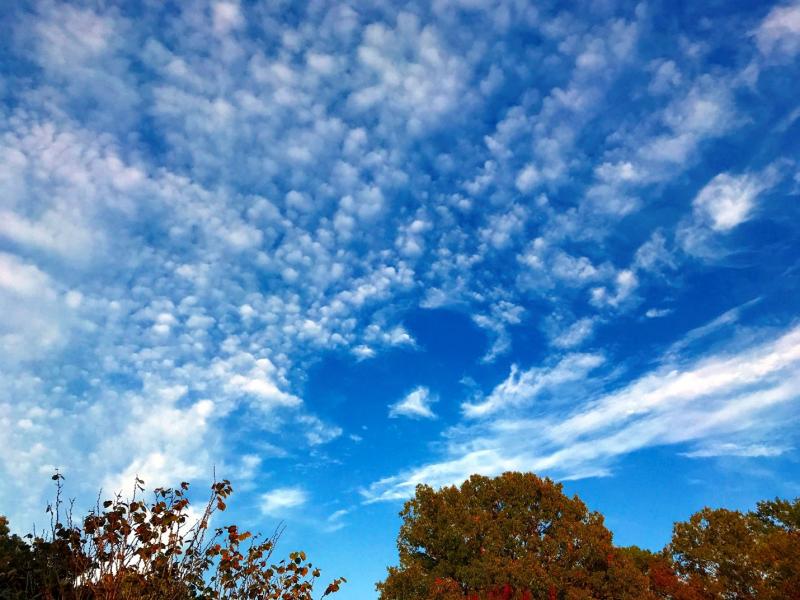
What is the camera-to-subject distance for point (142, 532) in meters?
7.30

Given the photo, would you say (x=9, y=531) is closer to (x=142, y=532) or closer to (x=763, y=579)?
(x=142, y=532)

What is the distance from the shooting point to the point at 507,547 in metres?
26.7

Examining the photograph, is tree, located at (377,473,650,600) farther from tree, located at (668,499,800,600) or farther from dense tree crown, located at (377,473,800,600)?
tree, located at (668,499,800,600)

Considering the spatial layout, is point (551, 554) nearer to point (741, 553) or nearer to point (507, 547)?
point (507, 547)

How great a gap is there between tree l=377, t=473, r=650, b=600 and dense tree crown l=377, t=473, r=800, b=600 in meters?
0.05

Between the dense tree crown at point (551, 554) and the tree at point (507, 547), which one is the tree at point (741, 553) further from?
the tree at point (507, 547)

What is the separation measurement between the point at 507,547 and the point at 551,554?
6.59ft

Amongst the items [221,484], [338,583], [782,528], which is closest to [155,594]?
[221,484]

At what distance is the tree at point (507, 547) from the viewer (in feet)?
81.1

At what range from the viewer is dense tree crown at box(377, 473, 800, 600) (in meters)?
25.0

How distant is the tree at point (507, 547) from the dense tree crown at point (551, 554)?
0.05 metres

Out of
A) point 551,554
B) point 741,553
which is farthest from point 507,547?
point 741,553

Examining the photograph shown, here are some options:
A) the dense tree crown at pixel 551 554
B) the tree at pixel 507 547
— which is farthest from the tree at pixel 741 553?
the tree at pixel 507 547

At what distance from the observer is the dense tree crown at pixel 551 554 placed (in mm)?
24984
